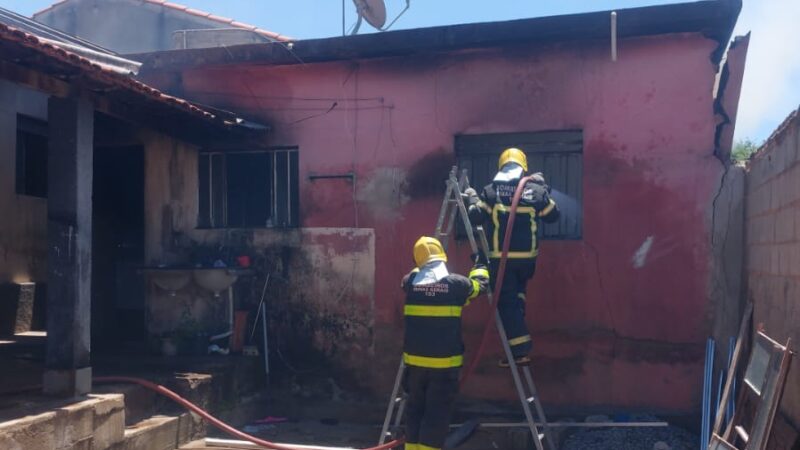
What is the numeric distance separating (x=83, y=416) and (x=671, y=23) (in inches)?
241

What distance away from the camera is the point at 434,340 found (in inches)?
230

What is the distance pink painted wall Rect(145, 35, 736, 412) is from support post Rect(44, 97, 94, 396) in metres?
2.76

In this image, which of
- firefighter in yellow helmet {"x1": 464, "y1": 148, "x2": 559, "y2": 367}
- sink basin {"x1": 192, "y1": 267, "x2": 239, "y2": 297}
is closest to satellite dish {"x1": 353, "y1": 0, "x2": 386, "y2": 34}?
firefighter in yellow helmet {"x1": 464, "y1": 148, "x2": 559, "y2": 367}

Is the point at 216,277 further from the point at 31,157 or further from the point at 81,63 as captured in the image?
the point at 81,63

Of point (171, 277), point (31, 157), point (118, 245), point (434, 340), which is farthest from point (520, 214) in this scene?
point (31, 157)

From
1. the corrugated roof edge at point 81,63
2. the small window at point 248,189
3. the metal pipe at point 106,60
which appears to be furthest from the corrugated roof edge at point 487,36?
the metal pipe at point 106,60

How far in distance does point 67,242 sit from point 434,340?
309 cm

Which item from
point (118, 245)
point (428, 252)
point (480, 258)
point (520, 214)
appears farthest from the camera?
point (118, 245)

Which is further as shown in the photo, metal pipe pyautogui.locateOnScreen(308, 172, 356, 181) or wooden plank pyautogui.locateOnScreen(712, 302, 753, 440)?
metal pipe pyautogui.locateOnScreen(308, 172, 356, 181)

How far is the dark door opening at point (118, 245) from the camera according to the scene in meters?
9.40

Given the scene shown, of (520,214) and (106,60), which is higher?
(106,60)

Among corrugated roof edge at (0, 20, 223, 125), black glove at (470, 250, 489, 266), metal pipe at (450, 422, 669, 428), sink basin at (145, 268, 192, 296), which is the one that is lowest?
metal pipe at (450, 422, 669, 428)

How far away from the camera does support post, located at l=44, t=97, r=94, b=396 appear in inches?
238

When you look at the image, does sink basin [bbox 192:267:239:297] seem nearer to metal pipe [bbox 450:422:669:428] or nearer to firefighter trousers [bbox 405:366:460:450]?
firefighter trousers [bbox 405:366:460:450]
